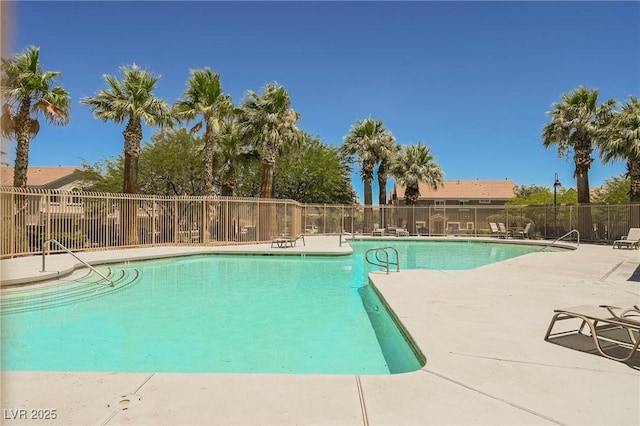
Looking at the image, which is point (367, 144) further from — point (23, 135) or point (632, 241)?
point (23, 135)

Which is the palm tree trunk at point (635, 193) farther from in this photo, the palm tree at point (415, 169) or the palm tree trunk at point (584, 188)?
the palm tree at point (415, 169)

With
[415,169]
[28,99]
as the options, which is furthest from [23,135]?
[415,169]

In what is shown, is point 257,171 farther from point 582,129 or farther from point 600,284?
point 600,284

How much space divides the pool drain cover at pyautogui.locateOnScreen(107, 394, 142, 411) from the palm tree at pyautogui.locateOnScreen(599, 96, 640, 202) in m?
23.4

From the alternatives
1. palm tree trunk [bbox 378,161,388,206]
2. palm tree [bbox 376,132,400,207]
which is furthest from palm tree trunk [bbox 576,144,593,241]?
palm tree trunk [bbox 378,161,388,206]

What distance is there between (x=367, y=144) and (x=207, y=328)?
25135mm

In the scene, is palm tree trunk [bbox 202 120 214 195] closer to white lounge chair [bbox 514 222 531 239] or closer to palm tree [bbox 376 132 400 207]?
palm tree [bbox 376 132 400 207]

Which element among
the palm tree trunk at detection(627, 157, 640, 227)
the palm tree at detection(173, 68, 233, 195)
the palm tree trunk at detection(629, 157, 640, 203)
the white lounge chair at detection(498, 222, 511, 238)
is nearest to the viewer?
the palm tree at detection(173, 68, 233, 195)

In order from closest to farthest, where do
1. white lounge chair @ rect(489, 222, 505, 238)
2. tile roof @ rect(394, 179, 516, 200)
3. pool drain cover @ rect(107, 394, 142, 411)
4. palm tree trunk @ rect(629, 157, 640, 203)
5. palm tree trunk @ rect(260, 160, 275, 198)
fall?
pool drain cover @ rect(107, 394, 142, 411)
palm tree trunk @ rect(629, 157, 640, 203)
palm tree trunk @ rect(260, 160, 275, 198)
white lounge chair @ rect(489, 222, 505, 238)
tile roof @ rect(394, 179, 516, 200)

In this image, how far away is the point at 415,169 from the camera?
2905 centimetres

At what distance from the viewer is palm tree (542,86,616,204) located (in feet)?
73.5

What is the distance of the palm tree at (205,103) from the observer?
1906 centimetres

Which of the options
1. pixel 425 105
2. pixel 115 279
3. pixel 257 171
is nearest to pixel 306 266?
pixel 115 279

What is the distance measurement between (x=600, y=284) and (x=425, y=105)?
731 inches
